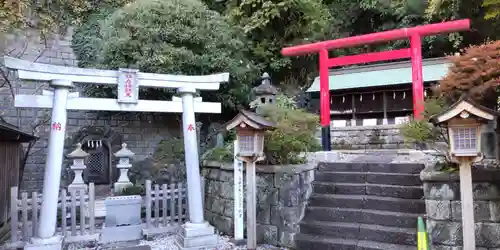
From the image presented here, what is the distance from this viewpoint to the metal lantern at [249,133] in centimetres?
565

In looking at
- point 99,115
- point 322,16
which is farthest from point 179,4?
point 322,16

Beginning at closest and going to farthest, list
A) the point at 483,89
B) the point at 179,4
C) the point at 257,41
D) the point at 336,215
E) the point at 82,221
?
the point at 483,89 → the point at 336,215 → the point at 82,221 → the point at 179,4 → the point at 257,41

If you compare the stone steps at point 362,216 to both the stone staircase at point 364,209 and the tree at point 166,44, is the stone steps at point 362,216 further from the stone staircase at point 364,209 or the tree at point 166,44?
the tree at point 166,44

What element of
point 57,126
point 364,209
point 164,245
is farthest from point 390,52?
point 57,126

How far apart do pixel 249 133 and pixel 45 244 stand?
3906 mm

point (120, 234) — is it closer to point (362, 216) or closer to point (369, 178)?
point (362, 216)

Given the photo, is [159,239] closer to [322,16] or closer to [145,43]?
[145,43]

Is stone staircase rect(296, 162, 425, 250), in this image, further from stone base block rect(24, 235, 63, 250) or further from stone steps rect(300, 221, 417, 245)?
stone base block rect(24, 235, 63, 250)

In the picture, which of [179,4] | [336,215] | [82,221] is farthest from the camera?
[179,4]

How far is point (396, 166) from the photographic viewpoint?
635 centimetres

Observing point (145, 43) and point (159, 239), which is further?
point (145, 43)

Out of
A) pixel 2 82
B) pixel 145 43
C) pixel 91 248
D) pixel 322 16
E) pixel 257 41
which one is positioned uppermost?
pixel 322 16

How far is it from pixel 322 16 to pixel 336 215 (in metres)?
12.4

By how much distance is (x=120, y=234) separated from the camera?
6.93 meters
